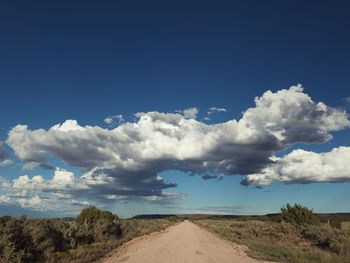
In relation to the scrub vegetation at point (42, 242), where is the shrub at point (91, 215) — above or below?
above

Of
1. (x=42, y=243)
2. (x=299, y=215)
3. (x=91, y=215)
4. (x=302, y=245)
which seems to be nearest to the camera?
(x=42, y=243)

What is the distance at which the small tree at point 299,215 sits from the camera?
1748 inches

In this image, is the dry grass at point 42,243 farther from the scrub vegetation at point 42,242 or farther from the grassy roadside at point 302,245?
the grassy roadside at point 302,245

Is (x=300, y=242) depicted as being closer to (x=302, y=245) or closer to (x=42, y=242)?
(x=302, y=245)

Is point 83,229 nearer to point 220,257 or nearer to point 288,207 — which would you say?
point 220,257

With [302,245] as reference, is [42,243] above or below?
above

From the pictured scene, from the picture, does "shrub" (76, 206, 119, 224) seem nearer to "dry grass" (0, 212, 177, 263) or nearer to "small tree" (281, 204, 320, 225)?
"dry grass" (0, 212, 177, 263)

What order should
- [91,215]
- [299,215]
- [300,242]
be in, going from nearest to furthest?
[300,242]
[91,215]
[299,215]

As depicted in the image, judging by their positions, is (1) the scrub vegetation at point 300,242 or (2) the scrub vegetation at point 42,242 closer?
(2) the scrub vegetation at point 42,242

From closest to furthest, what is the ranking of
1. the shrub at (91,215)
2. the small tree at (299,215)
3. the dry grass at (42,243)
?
the dry grass at (42,243), the shrub at (91,215), the small tree at (299,215)

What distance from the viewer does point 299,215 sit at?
149 ft

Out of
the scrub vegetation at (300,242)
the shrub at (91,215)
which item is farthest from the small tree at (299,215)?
the shrub at (91,215)

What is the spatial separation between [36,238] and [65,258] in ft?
5.28

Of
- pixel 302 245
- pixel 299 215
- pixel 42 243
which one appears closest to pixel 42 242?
pixel 42 243
